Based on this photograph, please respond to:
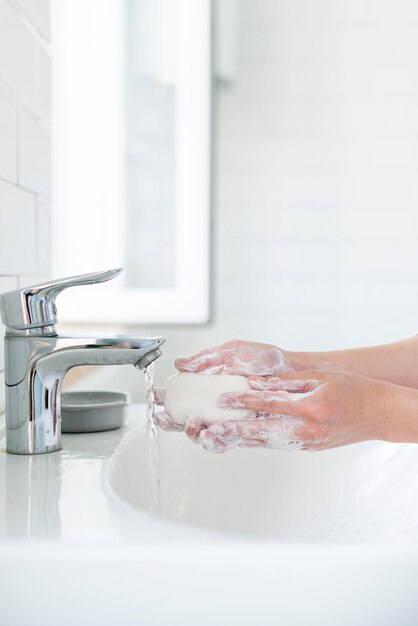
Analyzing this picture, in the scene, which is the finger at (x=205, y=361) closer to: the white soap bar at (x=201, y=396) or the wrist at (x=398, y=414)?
the white soap bar at (x=201, y=396)

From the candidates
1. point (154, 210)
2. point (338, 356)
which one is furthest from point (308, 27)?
point (338, 356)

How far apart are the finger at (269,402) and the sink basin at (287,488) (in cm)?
16

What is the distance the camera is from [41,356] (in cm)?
71

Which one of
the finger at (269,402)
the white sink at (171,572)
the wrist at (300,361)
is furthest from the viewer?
the wrist at (300,361)

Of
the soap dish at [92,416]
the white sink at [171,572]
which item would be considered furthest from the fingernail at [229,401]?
the soap dish at [92,416]

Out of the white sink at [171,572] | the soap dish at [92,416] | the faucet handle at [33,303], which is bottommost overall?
the white sink at [171,572]

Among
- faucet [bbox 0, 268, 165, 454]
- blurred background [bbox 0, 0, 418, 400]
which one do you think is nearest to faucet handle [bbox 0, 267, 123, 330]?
faucet [bbox 0, 268, 165, 454]

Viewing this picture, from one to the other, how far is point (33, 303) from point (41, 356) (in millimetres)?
50

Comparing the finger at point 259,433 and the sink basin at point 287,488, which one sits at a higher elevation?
the finger at point 259,433

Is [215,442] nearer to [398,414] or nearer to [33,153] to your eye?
[398,414]

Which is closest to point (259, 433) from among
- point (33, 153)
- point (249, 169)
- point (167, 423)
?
point (167, 423)

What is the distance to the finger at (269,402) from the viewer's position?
0.61m

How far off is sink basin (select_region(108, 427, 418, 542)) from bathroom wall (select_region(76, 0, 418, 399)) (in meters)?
1.15

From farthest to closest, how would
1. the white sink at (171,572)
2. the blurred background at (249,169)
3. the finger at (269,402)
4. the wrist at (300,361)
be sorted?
the blurred background at (249,169) < the wrist at (300,361) < the finger at (269,402) < the white sink at (171,572)
